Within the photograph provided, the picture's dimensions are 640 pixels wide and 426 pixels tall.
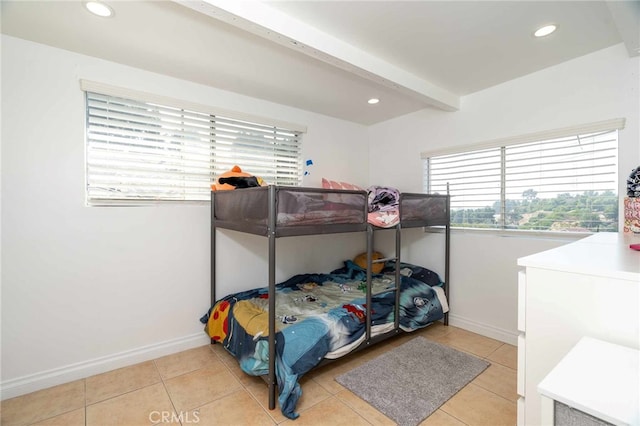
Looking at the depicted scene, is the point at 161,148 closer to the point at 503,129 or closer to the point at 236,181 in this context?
the point at 236,181

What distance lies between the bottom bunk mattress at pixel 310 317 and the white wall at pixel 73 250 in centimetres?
46

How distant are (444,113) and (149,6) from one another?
2.62m

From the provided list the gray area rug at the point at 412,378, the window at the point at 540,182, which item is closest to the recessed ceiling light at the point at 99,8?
the gray area rug at the point at 412,378

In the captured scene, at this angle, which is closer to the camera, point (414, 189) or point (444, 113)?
point (444, 113)

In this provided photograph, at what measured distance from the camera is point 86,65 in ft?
6.72

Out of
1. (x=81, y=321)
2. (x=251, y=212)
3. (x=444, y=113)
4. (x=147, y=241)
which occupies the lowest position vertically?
(x=81, y=321)

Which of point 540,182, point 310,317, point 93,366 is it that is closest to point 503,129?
point 540,182

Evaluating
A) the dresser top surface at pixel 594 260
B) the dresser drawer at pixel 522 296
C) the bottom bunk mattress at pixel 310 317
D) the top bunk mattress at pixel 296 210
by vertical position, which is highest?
the top bunk mattress at pixel 296 210

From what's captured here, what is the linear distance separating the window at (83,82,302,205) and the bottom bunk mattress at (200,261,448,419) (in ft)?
3.62

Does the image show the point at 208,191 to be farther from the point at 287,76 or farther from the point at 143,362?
the point at 143,362

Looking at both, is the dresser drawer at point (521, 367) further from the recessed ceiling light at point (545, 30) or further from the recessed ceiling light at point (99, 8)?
the recessed ceiling light at point (99, 8)

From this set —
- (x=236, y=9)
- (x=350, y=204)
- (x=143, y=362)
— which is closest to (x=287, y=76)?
(x=236, y=9)

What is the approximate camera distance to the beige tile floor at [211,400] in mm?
1622

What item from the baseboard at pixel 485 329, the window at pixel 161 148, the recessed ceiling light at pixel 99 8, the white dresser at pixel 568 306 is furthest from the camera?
the baseboard at pixel 485 329
